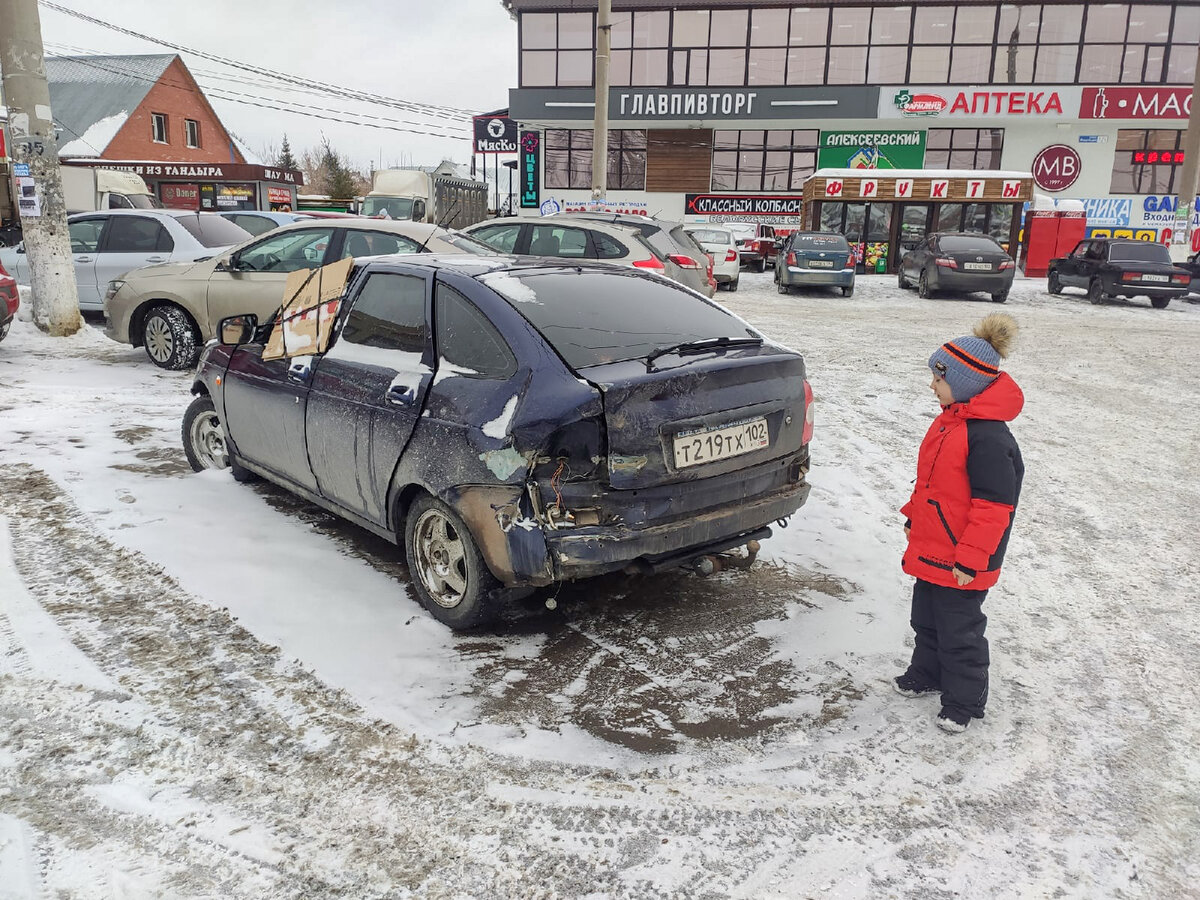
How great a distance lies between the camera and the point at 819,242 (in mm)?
20188

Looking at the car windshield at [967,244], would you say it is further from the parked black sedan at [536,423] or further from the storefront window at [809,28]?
the storefront window at [809,28]

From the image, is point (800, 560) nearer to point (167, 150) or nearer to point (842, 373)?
point (842, 373)

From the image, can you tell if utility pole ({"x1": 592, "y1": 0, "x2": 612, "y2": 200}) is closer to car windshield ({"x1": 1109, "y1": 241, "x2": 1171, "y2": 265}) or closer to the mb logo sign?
car windshield ({"x1": 1109, "y1": 241, "x2": 1171, "y2": 265})

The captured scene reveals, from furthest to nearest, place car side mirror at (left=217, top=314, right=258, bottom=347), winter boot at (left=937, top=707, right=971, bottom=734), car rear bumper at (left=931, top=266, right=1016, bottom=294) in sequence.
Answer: car rear bumper at (left=931, top=266, right=1016, bottom=294), car side mirror at (left=217, top=314, right=258, bottom=347), winter boot at (left=937, top=707, right=971, bottom=734)

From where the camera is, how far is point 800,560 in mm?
4652

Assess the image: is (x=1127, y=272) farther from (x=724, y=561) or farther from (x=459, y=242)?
(x=724, y=561)

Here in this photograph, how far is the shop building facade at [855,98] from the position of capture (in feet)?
110

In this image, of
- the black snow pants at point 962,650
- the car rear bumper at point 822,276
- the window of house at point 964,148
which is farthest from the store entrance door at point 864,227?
the black snow pants at point 962,650

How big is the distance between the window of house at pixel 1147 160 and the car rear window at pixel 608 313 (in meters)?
37.2

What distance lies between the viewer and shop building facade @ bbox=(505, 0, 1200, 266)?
33500mm

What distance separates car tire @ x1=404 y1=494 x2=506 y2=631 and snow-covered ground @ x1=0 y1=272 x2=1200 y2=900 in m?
0.12

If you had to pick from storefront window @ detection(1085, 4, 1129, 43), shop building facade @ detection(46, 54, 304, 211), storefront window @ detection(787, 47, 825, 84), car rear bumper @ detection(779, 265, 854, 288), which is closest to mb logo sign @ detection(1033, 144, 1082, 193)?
storefront window @ detection(1085, 4, 1129, 43)

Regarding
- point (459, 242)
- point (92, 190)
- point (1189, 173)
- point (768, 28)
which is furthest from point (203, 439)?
point (768, 28)

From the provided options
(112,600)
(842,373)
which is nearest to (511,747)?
(112,600)
